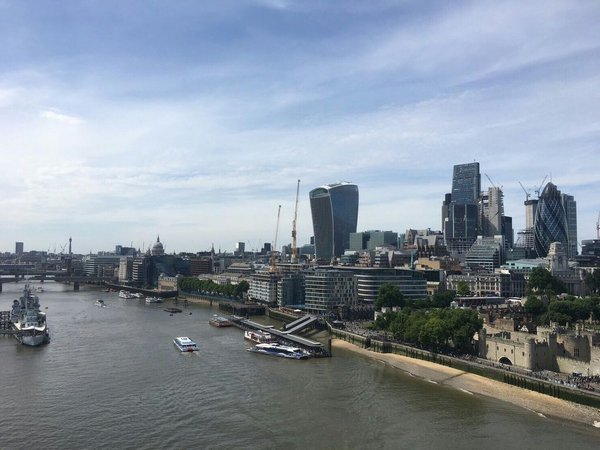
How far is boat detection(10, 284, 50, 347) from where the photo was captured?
73.8m

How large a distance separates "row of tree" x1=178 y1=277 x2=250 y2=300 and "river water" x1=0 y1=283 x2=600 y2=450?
75.7 meters

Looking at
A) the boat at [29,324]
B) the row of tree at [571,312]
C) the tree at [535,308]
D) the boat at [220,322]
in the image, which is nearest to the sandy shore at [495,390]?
the row of tree at [571,312]

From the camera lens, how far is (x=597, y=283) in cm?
13600

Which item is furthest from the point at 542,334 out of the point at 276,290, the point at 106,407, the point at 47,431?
the point at 276,290

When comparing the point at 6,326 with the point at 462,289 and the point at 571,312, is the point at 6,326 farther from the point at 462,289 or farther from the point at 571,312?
the point at 462,289

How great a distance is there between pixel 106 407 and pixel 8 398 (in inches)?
379

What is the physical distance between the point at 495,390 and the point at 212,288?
11854cm

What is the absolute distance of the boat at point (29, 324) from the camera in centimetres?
7381

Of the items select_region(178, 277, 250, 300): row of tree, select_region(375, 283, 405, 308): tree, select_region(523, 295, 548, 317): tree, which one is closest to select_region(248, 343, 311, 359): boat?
select_region(375, 283, 405, 308): tree

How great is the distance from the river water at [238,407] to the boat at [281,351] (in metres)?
1.71

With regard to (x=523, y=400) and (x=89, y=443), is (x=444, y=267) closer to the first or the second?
(x=523, y=400)

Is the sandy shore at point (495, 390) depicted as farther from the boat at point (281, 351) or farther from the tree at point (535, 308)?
the tree at point (535, 308)

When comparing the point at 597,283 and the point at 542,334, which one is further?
the point at 597,283

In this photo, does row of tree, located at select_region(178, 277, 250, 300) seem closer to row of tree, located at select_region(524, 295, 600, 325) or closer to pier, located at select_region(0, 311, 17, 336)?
pier, located at select_region(0, 311, 17, 336)
